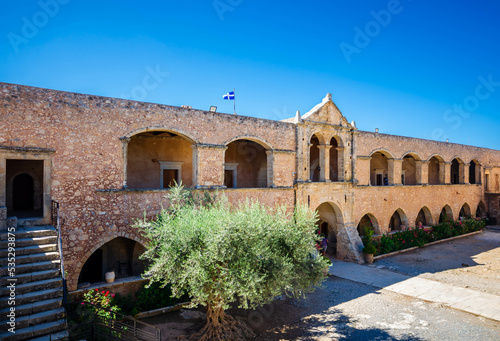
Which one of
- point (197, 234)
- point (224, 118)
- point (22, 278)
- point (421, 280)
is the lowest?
point (421, 280)

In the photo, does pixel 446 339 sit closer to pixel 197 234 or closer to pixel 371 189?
pixel 197 234

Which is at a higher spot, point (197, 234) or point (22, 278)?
point (197, 234)

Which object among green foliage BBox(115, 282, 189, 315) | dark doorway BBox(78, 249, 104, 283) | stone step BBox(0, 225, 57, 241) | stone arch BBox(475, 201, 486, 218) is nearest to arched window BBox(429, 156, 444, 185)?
stone arch BBox(475, 201, 486, 218)

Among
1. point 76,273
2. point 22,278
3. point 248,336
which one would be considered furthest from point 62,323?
point 248,336

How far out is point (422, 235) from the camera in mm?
19062

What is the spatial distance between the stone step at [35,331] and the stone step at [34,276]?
45.8 inches

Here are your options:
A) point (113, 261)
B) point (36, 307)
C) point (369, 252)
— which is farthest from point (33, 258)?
point (369, 252)

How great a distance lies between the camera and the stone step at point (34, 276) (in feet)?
21.7

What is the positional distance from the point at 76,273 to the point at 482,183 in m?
30.7

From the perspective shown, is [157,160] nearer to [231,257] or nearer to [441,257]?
[231,257]

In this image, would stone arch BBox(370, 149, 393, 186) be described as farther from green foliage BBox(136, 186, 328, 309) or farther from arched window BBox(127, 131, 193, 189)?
green foliage BBox(136, 186, 328, 309)

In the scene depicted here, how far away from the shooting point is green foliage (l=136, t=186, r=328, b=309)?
671 cm

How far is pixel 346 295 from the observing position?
1107 cm

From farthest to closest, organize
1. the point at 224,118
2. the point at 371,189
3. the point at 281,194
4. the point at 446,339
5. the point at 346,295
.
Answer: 1. the point at 371,189
2. the point at 281,194
3. the point at 224,118
4. the point at 346,295
5. the point at 446,339
